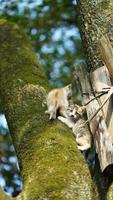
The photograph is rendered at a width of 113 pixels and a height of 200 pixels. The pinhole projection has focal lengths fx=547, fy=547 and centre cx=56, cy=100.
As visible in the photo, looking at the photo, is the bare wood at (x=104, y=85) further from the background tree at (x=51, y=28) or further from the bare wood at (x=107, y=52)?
the background tree at (x=51, y=28)

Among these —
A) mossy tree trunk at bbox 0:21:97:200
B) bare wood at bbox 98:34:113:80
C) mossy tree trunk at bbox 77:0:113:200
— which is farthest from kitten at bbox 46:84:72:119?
bare wood at bbox 98:34:113:80

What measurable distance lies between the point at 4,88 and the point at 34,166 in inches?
45.2

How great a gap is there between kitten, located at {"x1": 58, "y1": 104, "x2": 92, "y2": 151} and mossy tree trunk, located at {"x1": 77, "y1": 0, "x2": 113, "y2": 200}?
32 cm

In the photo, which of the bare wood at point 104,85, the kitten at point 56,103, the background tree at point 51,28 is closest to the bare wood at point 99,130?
the bare wood at point 104,85

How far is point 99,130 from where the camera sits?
10.2 feet

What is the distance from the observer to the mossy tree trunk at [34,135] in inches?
109

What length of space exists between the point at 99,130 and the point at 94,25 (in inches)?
37.5

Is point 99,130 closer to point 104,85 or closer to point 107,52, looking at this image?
point 104,85

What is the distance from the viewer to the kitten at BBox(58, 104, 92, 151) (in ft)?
10.7

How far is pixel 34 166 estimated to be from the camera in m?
3.06

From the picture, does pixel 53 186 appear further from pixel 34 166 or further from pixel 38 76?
pixel 38 76

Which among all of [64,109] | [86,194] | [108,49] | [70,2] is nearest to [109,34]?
[108,49]

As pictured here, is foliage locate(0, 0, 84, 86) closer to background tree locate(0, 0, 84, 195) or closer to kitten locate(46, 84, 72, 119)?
background tree locate(0, 0, 84, 195)

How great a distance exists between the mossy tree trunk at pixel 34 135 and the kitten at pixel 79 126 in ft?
0.17
